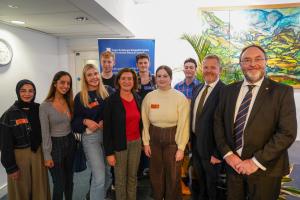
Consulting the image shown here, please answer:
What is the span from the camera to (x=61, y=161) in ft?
7.55

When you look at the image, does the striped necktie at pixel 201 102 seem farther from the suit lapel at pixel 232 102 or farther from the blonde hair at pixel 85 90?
the blonde hair at pixel 85 90

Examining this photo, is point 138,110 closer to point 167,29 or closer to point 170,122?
point 170,122

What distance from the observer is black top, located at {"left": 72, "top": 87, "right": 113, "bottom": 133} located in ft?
7.43

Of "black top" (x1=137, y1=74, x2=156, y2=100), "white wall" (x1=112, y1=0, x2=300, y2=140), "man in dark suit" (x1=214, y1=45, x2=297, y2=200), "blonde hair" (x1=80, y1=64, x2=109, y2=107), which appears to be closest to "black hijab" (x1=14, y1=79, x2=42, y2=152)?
"blonde hair" (x1=80, y1=64, x2=109, y2=107)

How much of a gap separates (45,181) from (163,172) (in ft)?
3.91

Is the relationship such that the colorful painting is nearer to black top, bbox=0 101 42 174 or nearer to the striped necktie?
the striped necktie

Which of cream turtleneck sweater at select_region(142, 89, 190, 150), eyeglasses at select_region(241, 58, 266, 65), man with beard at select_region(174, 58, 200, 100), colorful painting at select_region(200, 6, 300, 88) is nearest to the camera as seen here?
eyeglasses at select_region(241, 58, 266, 65)

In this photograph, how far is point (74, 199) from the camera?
9.37ft

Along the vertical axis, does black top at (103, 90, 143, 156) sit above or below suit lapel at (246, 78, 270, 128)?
below

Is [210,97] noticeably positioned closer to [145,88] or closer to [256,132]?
[256,132]

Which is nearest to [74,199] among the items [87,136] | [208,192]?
[87,136]

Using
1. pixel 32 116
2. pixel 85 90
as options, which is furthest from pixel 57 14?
pixel 32 116

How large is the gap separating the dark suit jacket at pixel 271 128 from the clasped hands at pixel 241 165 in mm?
41

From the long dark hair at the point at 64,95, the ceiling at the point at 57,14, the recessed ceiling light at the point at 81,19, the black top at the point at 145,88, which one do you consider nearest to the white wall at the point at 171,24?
the ceiling at the point at 57,14
